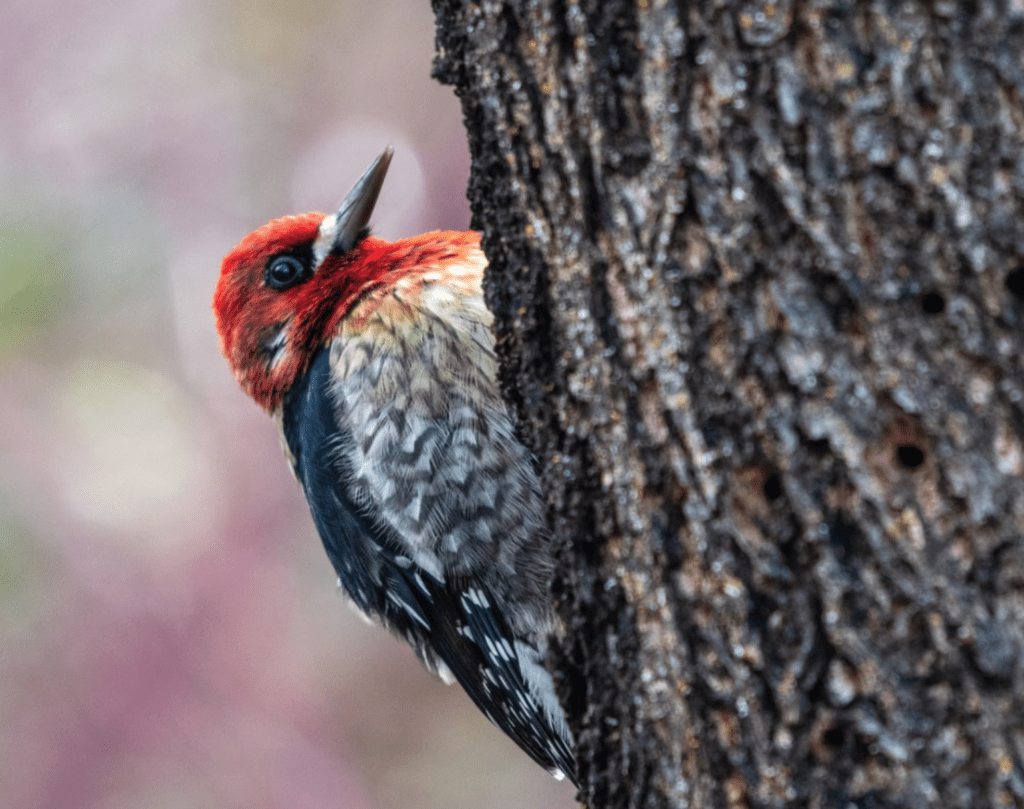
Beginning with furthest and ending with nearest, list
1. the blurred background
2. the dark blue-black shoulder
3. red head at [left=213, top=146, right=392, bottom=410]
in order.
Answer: the blurred background, red head at [left=213, top=146, right=392, bottom=410], the dark blue-black shoulder

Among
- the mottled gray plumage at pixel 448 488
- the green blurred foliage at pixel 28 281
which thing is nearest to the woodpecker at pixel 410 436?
the mottled gray plumage at pixel 448 488

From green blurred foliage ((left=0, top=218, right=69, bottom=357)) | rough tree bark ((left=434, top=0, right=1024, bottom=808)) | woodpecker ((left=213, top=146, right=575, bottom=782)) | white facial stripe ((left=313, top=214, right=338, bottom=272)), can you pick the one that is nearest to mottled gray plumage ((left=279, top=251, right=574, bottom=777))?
woodpecker ((left=213, top=146, right=575, bottom=782))

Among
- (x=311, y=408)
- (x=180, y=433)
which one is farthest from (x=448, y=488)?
(x=180, y=433)

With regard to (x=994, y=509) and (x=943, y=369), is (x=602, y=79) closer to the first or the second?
(x=943, y=369)

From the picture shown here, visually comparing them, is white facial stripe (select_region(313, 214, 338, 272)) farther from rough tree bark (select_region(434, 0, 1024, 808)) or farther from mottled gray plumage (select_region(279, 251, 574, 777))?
rough tree bark (select_region(434, 0, 1024, 808))

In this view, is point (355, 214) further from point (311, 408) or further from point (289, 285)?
point (311, 408)

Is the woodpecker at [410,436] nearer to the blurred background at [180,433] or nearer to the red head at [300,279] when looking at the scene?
the red head at [300,279]

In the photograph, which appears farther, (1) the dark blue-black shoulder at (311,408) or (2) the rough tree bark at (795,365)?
(1) the dark blue-black shoulder at (311,408)
